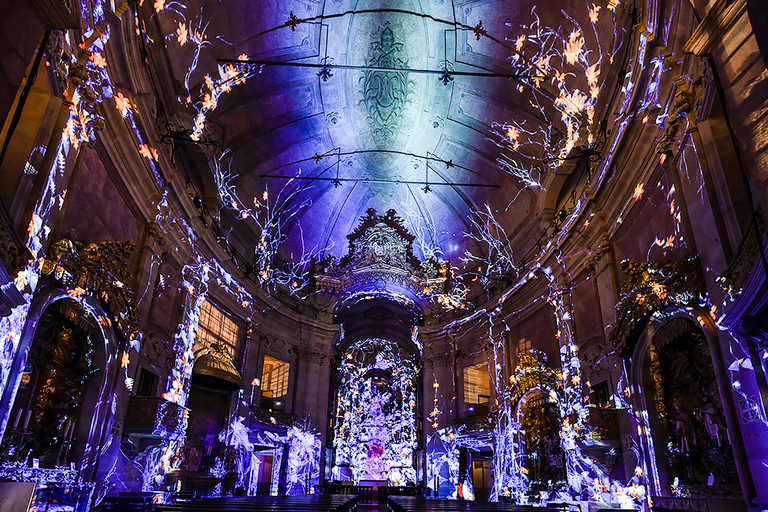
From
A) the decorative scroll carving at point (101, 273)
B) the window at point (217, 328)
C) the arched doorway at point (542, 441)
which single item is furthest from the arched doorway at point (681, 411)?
the window at point (217, 328)

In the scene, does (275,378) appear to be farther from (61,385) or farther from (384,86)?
(384,86)

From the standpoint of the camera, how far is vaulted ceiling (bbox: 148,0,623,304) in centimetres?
1220

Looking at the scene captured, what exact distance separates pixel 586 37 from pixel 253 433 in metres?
15.4

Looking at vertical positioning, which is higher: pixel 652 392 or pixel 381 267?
pixel 381 267

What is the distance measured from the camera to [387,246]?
21.3 metres

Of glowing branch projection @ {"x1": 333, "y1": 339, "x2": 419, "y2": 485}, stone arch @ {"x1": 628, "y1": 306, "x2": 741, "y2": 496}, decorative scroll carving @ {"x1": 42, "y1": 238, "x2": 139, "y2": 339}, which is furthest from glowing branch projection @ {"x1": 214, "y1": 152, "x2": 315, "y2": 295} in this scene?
stone arch @ {"x1": 628, "y1": 306, "x2": 741, "y2": 496}

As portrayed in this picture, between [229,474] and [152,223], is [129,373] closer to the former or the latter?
[152,223]

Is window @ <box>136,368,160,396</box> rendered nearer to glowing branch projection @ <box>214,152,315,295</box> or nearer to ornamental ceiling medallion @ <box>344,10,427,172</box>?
glowing branch projection @ <box>214,152,315,295</box>

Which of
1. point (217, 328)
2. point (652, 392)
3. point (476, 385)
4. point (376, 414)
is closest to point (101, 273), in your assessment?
point (217, 328)

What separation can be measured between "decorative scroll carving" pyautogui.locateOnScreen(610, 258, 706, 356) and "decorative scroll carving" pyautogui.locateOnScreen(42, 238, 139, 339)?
939 cm

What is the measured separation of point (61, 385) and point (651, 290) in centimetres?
1003

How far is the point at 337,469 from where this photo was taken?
23562 millimetres

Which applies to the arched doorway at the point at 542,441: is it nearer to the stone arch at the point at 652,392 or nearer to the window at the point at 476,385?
the stone arch at the point at 652,392

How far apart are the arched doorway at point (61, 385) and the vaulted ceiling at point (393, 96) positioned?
20.6ft
